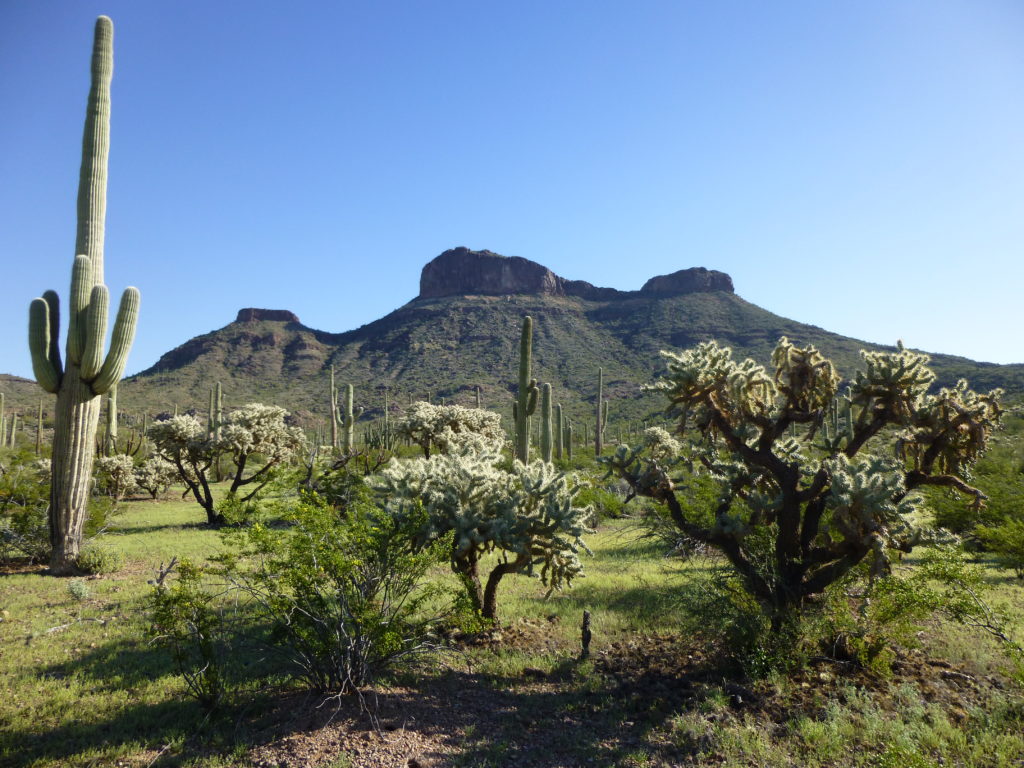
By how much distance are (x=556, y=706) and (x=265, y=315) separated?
129m

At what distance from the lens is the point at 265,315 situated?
121062 millimetres

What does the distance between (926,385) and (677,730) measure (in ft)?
16.6

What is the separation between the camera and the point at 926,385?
6.78 metres

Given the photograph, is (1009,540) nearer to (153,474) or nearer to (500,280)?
(153,474)

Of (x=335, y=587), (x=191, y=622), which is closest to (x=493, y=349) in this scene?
(x=335, y=587)

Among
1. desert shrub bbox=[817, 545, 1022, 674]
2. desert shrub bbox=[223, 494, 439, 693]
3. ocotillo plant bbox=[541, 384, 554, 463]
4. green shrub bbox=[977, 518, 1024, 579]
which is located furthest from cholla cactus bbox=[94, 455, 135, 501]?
green shrub bbox=[977, 518, 1024, 579]

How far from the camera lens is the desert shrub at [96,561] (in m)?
11.4

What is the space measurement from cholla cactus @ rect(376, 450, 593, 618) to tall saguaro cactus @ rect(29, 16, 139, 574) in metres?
7.06

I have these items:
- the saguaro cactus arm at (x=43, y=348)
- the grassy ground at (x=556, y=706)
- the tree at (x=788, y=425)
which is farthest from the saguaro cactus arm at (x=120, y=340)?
the tree at (x=788, y=425)

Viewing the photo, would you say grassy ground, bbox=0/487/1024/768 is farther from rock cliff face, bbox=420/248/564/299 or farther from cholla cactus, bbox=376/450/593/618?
rock cliff face, bbox=420/248/564/299

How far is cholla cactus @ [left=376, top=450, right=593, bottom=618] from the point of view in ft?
24.2

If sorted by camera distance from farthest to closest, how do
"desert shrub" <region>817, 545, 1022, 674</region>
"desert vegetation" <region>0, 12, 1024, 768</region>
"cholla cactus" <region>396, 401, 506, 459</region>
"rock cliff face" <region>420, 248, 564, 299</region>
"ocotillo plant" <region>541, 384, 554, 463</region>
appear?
1. "rock cliff face" <region>420, 248, 564, 299</region>
2. "cholla cactus" <region>396, 401, 506, 459</region>
3. "ocotillo plant" <region>541, 384, 554, 463</region>
4. "desert shrub" <region>817, 545, 1022, 674</region>
5. "desert vegetation" <region>0, 12, 1024, 768</region>

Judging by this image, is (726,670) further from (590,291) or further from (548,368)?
(590,291)

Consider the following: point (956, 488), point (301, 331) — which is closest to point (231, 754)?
point (956, 488)
